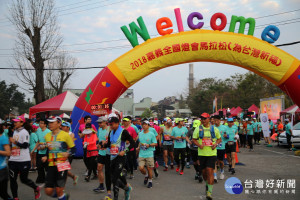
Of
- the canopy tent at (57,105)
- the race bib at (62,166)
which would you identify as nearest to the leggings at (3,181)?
the race bib at (62,166)

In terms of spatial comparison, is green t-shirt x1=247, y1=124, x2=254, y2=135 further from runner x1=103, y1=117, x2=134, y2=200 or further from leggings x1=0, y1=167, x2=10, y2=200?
leggings x1=0, y1=167, x2=10, y2=200

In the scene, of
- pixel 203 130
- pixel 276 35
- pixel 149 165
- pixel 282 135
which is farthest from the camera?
pixel 282 135

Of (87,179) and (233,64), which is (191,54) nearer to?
(233,64)

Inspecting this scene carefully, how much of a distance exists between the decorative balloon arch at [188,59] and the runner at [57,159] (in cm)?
758

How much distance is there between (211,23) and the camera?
13.4 m

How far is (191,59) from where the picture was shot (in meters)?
13.7

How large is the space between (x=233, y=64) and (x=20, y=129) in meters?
10.4

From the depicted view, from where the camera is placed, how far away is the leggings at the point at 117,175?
6324mm

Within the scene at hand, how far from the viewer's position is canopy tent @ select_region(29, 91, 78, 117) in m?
17.0

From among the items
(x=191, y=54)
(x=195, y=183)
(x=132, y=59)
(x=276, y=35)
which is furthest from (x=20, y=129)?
(x=276, y=35)

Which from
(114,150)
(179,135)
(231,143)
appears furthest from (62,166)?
(231,143)

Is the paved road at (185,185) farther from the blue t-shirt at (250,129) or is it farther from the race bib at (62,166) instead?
the blue t-shirt at (250,129)

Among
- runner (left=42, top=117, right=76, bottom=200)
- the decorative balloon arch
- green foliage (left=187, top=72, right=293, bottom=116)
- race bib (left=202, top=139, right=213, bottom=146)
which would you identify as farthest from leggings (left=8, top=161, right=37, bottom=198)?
green foliage (left=187, top=72, right=293, bottom=116)

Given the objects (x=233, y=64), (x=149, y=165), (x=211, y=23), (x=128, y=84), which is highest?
(x=211, y=23)
